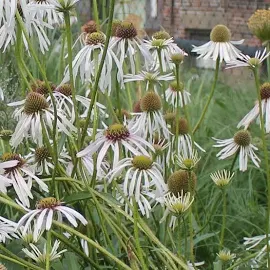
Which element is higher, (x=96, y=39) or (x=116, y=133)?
(x=96, y=39)

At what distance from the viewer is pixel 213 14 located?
704 centimetres

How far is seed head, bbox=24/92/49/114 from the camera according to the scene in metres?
1.25

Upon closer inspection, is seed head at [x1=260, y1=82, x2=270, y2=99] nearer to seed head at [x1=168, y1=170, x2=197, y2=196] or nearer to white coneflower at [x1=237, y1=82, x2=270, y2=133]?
white coneflower at [x1=237, y1=82, x2=270, y2=133]

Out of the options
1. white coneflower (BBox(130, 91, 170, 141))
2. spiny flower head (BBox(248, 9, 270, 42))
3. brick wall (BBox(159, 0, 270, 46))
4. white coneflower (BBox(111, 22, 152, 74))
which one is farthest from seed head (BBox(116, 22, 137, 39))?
brick wall (BBox(159, 0, 270, 46))

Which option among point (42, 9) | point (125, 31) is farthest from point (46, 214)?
point (125, 31)

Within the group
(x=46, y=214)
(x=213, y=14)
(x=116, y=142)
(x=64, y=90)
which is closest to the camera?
(x=46, y=214)

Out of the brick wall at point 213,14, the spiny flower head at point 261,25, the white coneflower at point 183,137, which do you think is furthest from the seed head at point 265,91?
the brick wall at point 213,14

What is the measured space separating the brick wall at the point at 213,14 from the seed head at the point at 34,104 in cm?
572

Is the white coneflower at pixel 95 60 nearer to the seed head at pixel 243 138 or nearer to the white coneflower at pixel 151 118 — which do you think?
the white coneflower at pixel 151 118

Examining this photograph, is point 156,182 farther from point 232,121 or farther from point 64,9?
point 232,121

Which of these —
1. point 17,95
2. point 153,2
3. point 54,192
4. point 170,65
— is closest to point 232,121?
point 17,95

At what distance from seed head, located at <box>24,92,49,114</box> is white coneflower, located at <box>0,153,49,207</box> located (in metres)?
0.08

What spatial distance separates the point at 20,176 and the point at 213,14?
19.7 feet

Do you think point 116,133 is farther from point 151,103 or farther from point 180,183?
point 151,103
